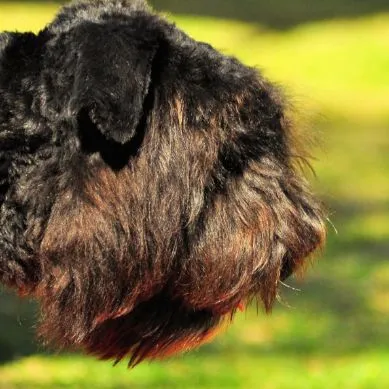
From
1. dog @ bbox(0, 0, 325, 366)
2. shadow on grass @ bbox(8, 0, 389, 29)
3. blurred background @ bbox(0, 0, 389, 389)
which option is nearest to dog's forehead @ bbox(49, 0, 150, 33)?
dog @ bbox(0, 0, 325, 366)

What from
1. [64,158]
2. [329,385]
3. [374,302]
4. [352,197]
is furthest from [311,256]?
[352,197]

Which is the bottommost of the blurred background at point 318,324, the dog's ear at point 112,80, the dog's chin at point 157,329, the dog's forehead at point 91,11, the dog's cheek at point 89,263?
the blurred background at point 318,324

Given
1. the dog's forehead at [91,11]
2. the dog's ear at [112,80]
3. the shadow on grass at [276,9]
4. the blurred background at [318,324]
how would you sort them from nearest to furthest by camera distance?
1. the dog's ear at [112,80]
2. the dog's forehead at [91,11]
3. the blurred background at [318,324]
4. the shadow on grass at [276,9]

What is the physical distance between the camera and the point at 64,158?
3.39 metres

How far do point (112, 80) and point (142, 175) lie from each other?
0.33 meters

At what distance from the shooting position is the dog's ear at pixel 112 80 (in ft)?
10.8

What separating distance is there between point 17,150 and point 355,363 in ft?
9.98

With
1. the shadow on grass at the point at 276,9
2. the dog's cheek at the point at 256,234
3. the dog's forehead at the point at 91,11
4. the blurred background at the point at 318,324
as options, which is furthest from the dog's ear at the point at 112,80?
the shadow on grass at the point at 276,9

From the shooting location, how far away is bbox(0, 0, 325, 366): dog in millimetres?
3383

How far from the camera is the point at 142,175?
11.3 feet

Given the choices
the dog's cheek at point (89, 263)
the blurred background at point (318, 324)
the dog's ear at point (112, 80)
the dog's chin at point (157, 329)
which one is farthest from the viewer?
the blurred background at point (318, 324)

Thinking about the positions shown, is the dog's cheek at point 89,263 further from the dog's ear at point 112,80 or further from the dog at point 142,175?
the dog's ear at point 112,80

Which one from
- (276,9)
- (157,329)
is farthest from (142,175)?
(276,9)

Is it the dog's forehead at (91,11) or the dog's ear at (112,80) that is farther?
the dog's forehead at (91,11)
